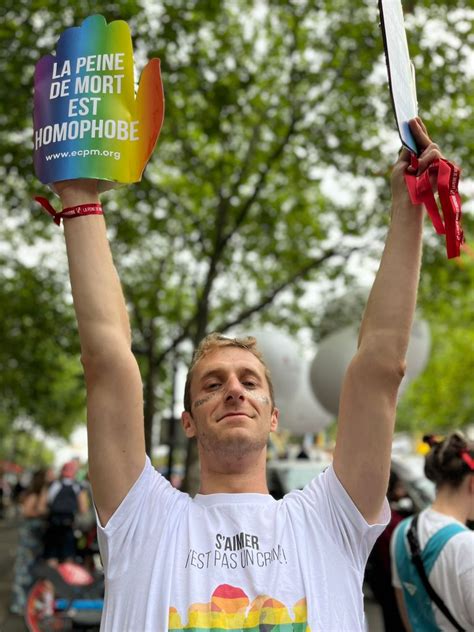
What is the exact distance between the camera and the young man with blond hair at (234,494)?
178 cm

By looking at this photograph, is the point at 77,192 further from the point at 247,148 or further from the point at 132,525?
the point at 247,148

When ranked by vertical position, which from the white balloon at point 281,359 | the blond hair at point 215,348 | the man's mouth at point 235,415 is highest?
the white balloon at point 281,359

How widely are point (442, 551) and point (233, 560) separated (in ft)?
5.00

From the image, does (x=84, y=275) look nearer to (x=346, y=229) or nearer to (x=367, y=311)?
(x=367, y=311)

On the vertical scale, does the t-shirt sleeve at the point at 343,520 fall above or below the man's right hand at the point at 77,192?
below

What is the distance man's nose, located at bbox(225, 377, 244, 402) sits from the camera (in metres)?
1.99

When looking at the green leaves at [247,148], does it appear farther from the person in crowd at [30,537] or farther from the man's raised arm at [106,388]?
the man's raised arm at [106,388]


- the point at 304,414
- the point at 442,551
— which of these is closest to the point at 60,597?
the point at 442,551

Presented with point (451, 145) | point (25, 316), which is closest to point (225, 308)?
point (25, 316)

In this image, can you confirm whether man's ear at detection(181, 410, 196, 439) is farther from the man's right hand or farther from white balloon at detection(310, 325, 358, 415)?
white balloon at detection(310, 325, 358, 415)

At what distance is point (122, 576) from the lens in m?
1.82

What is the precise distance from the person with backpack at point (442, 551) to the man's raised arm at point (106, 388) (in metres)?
1.57

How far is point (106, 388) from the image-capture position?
1.86 m

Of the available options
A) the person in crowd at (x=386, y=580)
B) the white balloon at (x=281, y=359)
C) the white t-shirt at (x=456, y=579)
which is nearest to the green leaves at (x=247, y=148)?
the white balloon at (x=281, y=359)
